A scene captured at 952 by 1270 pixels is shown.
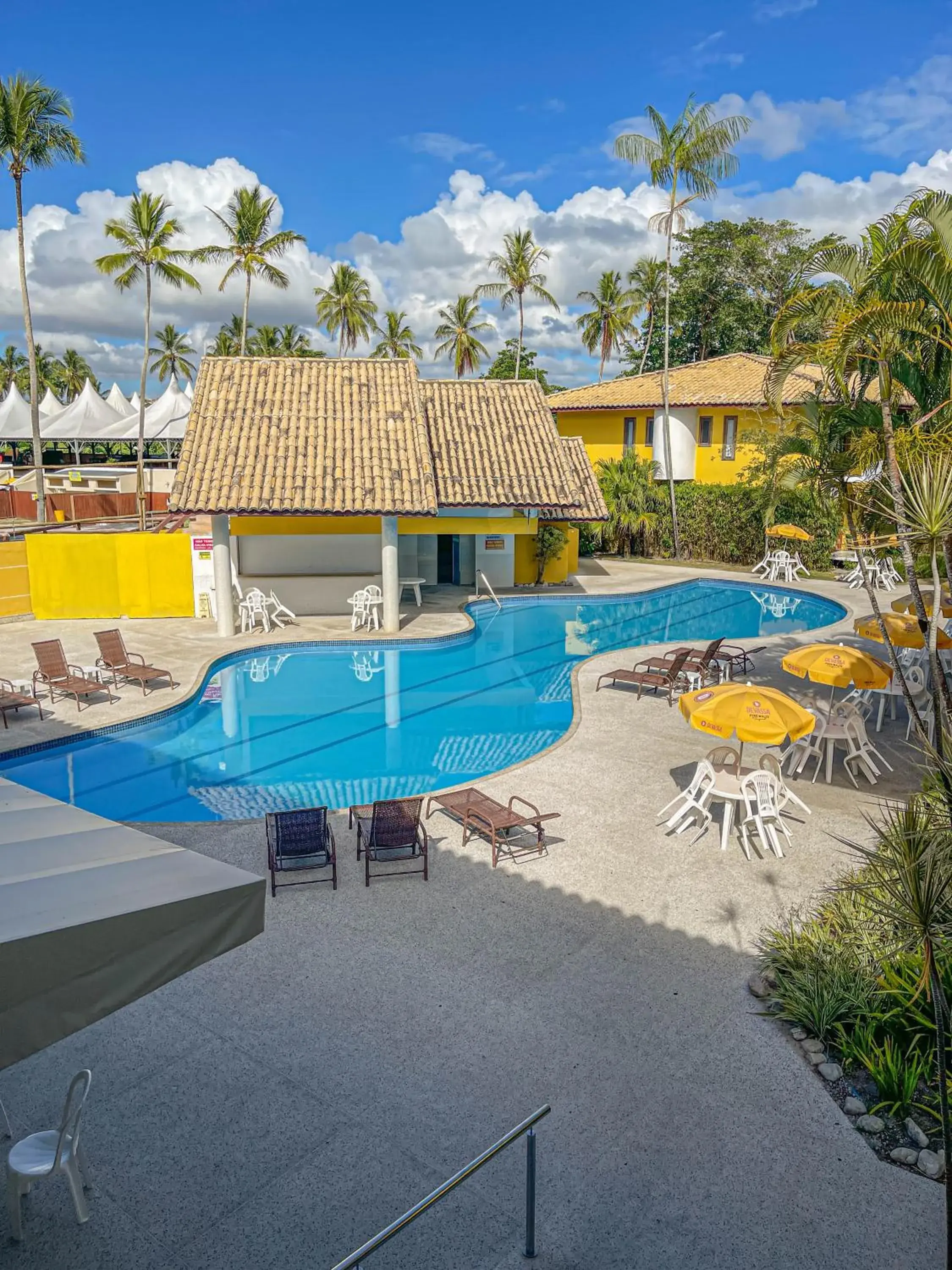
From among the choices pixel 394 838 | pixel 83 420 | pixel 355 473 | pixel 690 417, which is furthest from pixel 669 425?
pixel 83 420

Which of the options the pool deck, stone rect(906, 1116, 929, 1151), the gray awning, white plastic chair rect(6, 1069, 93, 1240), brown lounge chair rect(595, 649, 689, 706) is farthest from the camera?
brown lounge chair rect(595, 649, 689, 706)

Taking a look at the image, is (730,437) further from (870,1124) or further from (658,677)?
(870,1124)

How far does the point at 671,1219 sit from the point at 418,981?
3.05 m

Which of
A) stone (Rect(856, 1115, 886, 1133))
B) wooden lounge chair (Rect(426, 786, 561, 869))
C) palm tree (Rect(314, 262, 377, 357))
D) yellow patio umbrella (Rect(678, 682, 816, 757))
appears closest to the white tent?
palm tree (Rect(314, 262, 377, 357))

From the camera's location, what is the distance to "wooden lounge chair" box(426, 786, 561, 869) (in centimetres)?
1039

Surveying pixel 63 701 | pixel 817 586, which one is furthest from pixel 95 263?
pixel 817 586

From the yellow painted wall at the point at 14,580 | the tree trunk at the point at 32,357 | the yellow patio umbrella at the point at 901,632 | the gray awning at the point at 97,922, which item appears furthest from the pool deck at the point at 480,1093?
the tree trunk at the point at 32,357

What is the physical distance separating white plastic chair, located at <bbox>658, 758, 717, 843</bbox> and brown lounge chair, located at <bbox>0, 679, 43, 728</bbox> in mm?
10890

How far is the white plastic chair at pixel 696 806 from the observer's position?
10930 millimetres

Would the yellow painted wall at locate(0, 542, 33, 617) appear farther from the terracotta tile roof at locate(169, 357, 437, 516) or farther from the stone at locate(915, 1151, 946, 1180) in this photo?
the stone at locate(915, 1151, 946, 1180)

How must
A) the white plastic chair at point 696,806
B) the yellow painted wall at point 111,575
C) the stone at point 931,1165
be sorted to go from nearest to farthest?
1. the stone at point 931,1165
2. the white plastic chair at point 696,806
3. the yellow painted wall at point 111,575

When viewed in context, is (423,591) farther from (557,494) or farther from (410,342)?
(410,342)

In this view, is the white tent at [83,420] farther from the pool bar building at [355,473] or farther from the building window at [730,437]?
the building window at [730,437]

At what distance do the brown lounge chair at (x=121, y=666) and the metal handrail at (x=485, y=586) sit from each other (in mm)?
11328
